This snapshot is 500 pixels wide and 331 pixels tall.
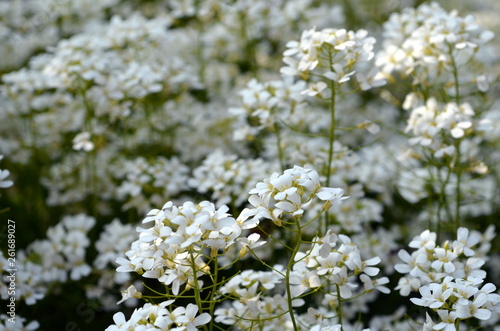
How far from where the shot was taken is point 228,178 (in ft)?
7.90

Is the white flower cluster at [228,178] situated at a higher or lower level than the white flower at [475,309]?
lower

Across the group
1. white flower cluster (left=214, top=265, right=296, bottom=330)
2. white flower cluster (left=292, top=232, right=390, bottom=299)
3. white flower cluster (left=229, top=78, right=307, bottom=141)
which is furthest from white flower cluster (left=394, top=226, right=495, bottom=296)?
white flower cluster (left=229, top=78, right=307, bottom=141)

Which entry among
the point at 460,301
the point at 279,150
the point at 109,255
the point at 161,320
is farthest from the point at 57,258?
the point at 460,301

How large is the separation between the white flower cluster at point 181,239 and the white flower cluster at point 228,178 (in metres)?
0.85

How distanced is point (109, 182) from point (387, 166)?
1.47m

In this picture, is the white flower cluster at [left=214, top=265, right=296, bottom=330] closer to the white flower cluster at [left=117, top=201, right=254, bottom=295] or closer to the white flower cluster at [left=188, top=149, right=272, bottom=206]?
the white flower cluster at [left=117, top=201, right=254, bottom=295]

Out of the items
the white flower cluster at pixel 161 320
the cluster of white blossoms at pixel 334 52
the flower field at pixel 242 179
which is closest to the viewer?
the white flower cluster at pixel 161 320

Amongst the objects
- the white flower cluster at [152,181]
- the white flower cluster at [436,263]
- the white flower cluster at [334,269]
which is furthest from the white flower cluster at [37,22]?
the white flower cluster at [436,263]

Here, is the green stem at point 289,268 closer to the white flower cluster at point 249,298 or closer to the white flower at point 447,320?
the white flower cluster at point 249,298

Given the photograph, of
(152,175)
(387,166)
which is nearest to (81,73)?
(152,175)

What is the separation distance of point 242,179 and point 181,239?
1066 millimetres

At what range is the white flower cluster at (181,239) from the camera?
1394 mm

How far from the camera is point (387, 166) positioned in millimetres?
3156

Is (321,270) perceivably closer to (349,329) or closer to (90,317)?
(349,329)
